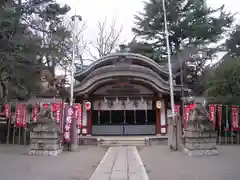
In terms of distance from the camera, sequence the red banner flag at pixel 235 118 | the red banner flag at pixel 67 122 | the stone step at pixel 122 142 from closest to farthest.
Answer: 1. the red banner flag at pixel 67 122
2. the red banner flag at pixel 235 118
3. the stone step at pixel 122 142

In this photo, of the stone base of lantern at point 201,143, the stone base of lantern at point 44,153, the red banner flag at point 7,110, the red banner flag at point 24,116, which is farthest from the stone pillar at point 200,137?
the red banner flag at point 7,110

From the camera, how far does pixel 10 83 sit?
17891mm

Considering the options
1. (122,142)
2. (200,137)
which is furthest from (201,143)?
(122,142)

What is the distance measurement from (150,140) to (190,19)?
47.1 ft

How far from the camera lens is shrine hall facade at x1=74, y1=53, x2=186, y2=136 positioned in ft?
64.4

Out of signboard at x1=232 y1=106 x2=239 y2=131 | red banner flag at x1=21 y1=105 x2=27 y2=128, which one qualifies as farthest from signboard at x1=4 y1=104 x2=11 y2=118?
signboard at x1=232 y1=106 x2=239 y2=131

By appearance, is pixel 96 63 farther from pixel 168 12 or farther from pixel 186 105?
pixel 168 12

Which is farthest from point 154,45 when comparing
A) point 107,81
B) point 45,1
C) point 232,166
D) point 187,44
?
point 232,166

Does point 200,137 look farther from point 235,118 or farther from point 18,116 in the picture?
point 18,116

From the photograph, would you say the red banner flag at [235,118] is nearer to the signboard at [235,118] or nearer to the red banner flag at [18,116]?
the signboard at [235,118]

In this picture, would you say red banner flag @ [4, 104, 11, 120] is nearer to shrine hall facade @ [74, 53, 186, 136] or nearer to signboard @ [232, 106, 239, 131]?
shrine hall facade @ [74, 53, 186, 136]

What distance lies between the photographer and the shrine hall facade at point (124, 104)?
1964 centimetres

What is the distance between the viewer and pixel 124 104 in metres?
20.2

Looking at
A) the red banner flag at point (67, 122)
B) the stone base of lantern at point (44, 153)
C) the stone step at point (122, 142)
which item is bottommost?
the stone step at point (122, 142)
